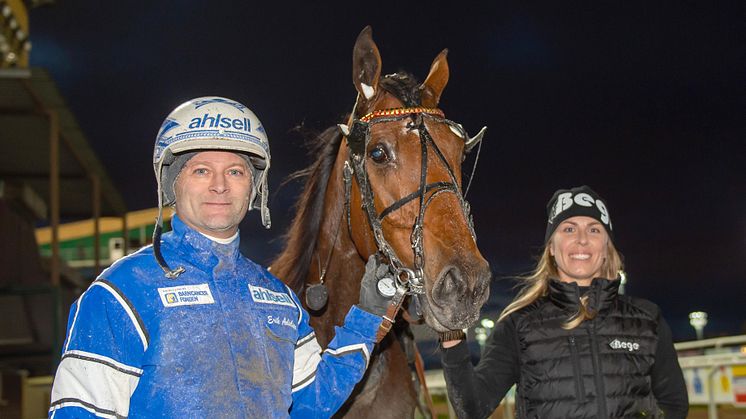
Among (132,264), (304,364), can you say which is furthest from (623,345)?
(132,264)

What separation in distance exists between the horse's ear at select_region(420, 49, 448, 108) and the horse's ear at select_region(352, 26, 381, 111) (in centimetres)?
21

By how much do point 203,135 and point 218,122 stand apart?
2.9 inches

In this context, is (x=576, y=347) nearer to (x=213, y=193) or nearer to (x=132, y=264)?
(x=213, y=193)

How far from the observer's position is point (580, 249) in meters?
3.44

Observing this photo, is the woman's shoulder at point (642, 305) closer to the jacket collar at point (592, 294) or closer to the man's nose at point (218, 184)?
the jacket collar at point (592, 294)

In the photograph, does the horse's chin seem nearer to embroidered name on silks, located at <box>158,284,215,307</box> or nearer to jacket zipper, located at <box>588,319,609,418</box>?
jacket zipper, located at <box>588,319,609,418</box>

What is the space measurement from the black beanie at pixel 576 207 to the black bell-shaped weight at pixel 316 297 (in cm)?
104

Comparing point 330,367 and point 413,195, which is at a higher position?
point 413,195

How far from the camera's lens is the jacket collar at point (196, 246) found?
7.19 ft

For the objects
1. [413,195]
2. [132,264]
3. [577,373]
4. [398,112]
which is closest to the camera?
[132,264]

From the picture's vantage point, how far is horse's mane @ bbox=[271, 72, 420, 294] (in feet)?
12.0

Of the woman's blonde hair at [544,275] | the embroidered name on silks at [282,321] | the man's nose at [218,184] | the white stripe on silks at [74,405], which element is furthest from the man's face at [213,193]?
the woman's blonde hair at [544,275]

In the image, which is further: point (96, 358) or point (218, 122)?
point (218, 122)

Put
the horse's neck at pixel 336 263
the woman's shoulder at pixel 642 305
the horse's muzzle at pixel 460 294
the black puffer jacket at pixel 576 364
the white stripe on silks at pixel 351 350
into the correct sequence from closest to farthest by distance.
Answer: the white stripe on silks at pixel 351 350 < the horse's muzzle at pixel 460 294 < the black puffer jacket at pixel 576 364 < the woman's shoulder at pixel 642 305 < the horse's neck at pixel 336 263
